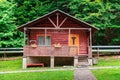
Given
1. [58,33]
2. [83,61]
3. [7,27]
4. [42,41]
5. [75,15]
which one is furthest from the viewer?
[75,15]

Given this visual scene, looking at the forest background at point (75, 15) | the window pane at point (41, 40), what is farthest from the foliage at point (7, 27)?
the window pane at point (41, 40)

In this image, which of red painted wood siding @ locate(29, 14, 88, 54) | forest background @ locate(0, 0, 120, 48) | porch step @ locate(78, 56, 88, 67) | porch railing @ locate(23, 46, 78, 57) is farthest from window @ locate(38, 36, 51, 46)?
forest background @ locate(0, 0, 120, 48)

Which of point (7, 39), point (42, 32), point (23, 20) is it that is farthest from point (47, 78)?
point (23, 20)

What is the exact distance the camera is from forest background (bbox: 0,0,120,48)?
3441 cm

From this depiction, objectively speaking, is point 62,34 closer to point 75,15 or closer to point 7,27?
point 75,15

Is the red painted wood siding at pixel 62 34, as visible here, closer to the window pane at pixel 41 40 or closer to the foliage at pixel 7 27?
the window pane at pixel 41 40

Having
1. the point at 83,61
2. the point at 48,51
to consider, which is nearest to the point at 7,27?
the point at 48,51

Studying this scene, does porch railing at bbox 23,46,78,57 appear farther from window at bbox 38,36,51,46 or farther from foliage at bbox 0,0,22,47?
foliage at bbox 0,0,22,47

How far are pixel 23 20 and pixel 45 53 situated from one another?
12853mm

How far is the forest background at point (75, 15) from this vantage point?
34406 millimetres

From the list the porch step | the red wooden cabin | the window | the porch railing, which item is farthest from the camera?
the window

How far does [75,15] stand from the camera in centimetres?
3603

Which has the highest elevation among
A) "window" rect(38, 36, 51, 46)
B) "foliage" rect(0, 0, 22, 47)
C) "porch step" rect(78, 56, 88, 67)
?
"foliage" rect(0, 0, 22, 47)

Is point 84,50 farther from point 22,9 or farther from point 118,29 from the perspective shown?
point 22,9
